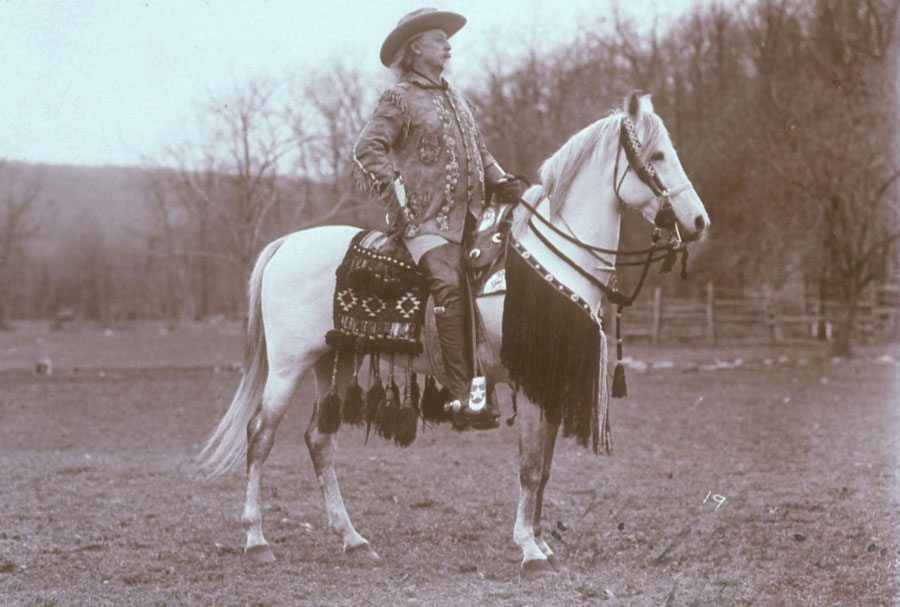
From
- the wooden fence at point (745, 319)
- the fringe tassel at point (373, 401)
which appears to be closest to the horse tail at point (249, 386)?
the fringe tassel at point (373, 401)

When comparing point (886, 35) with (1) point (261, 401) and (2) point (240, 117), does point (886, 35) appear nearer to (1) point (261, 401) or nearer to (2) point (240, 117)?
(2) point (240, 117)

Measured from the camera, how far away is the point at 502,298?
509cm

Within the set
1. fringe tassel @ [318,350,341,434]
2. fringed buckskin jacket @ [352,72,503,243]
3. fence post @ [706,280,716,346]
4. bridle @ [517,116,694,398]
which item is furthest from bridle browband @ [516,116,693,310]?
fence post @ [706,280,716,346]

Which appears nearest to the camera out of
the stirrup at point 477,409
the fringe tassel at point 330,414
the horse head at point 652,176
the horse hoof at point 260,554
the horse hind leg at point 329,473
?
the horse head at point 652,176

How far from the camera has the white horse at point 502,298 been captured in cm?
492

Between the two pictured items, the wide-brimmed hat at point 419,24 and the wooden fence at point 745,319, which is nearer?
the wide-brimmed hat at point 419,24

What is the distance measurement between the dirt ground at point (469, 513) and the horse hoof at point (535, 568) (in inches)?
3.3

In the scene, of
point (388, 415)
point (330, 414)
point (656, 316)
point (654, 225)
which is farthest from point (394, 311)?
point (656, 316)

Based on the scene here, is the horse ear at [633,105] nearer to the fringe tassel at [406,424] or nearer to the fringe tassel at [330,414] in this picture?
the fringe tassel at [406,424]

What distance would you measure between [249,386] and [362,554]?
51.2 inches

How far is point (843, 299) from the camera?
2091 centimetres

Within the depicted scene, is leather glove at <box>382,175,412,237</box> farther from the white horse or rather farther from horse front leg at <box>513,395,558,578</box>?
horse front leg at <box>513,395,558,578</box>

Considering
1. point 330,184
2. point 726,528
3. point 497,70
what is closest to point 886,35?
point 497,70

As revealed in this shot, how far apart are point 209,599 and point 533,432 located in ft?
5.79
